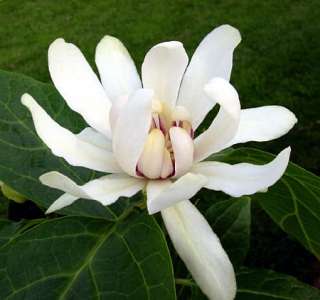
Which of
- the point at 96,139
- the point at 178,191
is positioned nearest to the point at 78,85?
the point at 96,139

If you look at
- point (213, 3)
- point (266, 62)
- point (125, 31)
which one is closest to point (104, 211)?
point (266, 62)

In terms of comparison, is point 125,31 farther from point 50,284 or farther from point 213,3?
point 50,284

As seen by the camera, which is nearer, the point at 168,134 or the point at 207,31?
the point at 168,134

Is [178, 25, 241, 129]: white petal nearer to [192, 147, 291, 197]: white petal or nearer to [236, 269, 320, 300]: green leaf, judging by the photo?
[192, 147, 291, 197]: white petal

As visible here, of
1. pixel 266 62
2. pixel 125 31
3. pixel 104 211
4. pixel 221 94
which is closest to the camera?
pixel 221 94

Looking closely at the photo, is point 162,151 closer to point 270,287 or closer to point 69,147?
point 69,147

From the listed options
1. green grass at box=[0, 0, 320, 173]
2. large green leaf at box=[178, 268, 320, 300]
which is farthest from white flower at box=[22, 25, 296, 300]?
green grass at box=[0, 0, 320, 173]
